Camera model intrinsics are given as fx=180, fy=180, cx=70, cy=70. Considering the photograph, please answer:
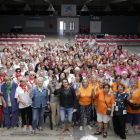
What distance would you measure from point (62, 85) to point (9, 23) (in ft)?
105

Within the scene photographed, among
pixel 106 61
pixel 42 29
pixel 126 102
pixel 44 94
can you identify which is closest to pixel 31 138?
pixel 44 94

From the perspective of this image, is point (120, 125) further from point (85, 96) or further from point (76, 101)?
point (76, 101)

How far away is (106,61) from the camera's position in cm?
782

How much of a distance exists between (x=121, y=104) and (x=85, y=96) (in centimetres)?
99

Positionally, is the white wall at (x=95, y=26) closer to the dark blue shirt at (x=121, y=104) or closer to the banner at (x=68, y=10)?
the banner at (x=68, y=10)

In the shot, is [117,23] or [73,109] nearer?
[73,109]

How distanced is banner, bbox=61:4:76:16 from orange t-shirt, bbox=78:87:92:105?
27400mm

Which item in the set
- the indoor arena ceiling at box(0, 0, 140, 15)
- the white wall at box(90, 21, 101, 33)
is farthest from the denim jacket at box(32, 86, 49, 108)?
the white wall at box(90, 21, 101, 33)

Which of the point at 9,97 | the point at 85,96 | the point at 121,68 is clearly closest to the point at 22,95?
the point at 9,97

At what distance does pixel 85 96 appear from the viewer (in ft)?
16.6

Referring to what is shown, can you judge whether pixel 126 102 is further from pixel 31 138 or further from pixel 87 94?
pixel 31 138

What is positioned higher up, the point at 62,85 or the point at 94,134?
the point at 62,85

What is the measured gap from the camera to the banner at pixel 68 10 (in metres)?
30.5

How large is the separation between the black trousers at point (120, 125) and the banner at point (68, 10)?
2782 centimetres
